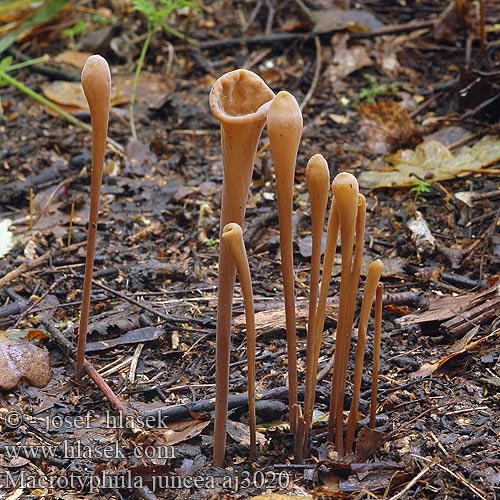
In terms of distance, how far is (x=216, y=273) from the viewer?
3.19m

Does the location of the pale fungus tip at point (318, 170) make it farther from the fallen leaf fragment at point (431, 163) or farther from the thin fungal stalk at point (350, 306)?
the fallen leaf fragment at point (431, 163)

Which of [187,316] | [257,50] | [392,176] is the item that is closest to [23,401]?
[187,316]

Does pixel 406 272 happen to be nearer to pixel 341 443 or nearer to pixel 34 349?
pixel 341 443

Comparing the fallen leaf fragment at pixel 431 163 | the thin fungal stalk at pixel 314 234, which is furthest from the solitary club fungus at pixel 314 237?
the fallen leaf fragment at pixel 431 163

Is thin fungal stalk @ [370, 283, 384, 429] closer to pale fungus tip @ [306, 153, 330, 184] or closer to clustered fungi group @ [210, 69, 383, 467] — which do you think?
clustered fungi group @ [210, 69, 383, 467]

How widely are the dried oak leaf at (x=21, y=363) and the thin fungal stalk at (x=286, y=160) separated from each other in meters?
0.96

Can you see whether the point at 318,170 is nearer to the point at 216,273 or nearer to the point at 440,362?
the point at 440,362

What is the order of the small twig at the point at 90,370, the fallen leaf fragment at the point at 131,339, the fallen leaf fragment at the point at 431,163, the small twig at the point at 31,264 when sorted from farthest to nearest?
the fallen leaf fragment at the point at 431,163 < the small twig at the point at 31,264 < the fallen leaf fragment at the point at 131,339 < the small twig at the point at 90,370

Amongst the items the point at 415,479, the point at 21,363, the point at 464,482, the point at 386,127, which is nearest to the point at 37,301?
the point at 21,363

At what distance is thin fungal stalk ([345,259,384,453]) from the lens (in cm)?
192

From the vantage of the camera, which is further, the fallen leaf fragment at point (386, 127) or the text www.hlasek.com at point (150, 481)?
the fallen leaf fragment at point (386, 127)

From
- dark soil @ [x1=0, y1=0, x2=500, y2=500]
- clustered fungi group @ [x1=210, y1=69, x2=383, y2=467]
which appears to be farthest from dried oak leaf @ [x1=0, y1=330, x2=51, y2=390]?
clustered fungi group @ [x1=210, y1=69, x2=383, y2=467]

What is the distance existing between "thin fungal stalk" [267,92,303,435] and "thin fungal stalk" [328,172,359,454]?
0.12 metres

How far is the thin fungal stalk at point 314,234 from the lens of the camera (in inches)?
71.9
